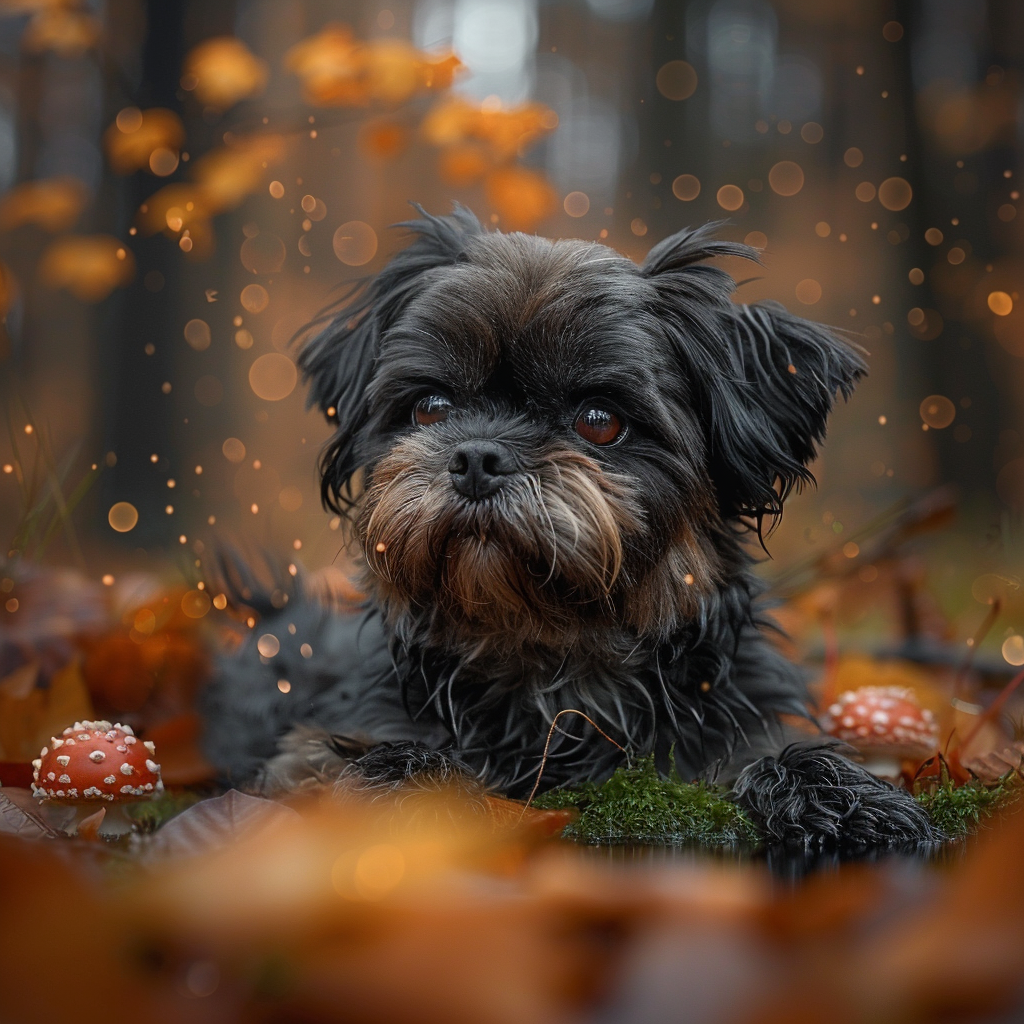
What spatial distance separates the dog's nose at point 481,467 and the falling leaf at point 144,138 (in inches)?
116

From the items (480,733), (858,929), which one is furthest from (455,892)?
(480,733)

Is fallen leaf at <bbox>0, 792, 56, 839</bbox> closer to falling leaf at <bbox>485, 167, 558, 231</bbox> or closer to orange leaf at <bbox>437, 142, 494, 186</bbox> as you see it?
falling leaf at <bbox>485, 167, 558, 231</bbox>

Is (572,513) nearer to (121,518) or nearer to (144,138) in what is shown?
(121,518)

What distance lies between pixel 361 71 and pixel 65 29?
4.42ft

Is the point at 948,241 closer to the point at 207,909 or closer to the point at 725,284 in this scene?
the point at 725,284

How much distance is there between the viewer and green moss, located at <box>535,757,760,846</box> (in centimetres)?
152

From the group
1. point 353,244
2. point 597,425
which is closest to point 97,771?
point 597,425

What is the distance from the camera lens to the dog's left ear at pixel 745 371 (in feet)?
6.15

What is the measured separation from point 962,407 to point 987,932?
4.89m

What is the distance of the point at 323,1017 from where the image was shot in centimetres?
52

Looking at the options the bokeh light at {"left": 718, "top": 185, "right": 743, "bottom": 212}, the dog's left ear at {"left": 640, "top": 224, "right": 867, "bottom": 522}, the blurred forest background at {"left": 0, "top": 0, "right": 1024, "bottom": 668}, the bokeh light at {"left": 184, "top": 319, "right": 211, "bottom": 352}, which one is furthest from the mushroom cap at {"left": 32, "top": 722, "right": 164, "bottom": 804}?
the bokeh light at {"left": 718, "top": 185, "right": 743, "bottom": 212}

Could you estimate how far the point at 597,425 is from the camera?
68.5 inches

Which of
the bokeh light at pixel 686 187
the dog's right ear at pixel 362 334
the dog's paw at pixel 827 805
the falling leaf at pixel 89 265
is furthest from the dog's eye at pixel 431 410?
the bokeh light at pixel 686 187

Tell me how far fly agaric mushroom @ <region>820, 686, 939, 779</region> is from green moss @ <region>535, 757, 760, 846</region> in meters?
0.57
